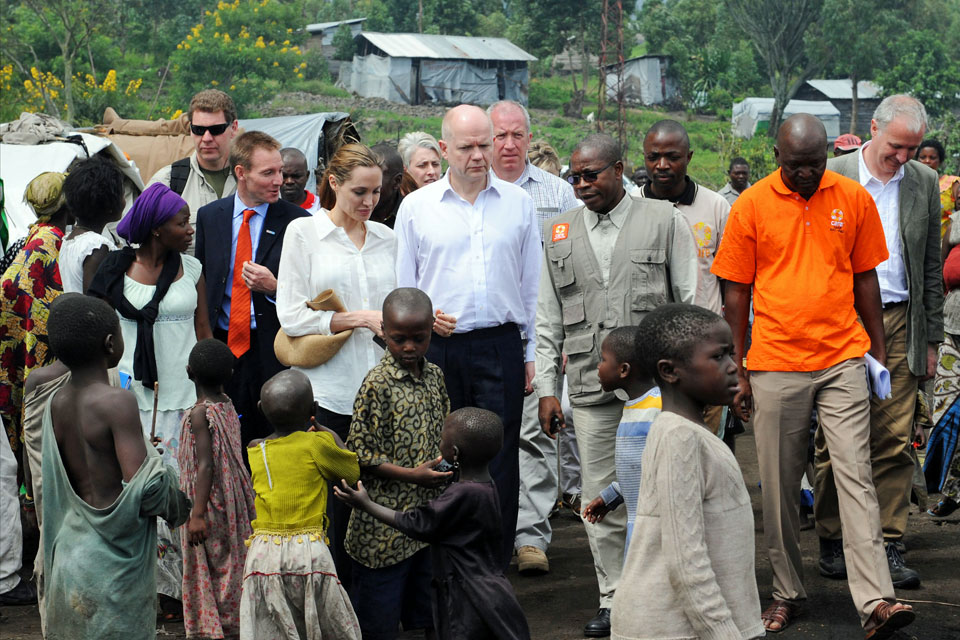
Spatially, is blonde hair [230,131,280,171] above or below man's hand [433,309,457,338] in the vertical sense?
above

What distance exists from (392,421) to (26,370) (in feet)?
8.97

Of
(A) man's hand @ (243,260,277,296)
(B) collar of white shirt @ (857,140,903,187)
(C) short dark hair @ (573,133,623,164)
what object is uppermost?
(C) short dark hair @ (573,133,623,164)

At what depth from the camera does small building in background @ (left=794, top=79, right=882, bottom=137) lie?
62156 millimetres

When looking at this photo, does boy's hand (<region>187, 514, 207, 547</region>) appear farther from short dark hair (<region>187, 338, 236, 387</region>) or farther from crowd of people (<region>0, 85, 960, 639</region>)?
short dark hair (<region>187, 338, 236, 387</region>)

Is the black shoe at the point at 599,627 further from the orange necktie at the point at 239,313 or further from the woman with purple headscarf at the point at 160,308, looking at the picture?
the orange necktie at the point at 239,313

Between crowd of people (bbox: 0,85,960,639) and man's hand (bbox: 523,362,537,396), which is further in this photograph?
man's hand (bbox: 523,362,537,396)

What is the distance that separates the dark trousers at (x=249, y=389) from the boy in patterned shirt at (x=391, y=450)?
55.5 inches

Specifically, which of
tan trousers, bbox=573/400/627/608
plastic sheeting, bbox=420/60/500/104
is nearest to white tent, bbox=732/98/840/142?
plastic sheeting, bbox=420/60/500/104

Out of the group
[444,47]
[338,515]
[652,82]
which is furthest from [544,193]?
[652,82]

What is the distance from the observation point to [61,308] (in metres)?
3.85

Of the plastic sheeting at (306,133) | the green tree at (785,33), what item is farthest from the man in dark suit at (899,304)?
the green tree at (785,33)

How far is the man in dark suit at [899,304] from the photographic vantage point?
6031 millimetres

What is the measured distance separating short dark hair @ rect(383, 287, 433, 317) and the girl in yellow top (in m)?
0.51

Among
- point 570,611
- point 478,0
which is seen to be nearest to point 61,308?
point 570,611
